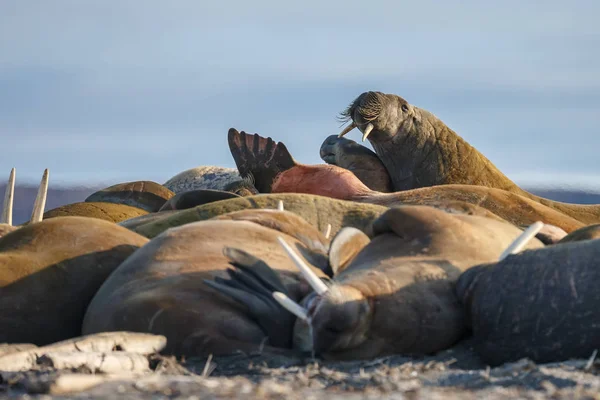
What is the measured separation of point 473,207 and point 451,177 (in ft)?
22.2

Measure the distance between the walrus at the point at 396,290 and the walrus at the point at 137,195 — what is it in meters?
8.39

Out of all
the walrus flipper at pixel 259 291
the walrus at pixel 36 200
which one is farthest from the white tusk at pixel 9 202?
the walrus flipper at pixel 259 291

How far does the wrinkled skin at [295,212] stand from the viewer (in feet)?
23.7

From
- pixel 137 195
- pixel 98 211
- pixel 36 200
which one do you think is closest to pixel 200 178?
pixel 137 195

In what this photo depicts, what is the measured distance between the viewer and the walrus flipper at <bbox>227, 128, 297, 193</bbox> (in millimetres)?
11531

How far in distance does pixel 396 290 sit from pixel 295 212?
2.91m

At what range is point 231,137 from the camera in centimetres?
1191

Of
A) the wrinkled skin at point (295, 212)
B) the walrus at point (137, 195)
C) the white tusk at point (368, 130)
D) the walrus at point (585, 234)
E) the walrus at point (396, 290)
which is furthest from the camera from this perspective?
the white tusk at point (368, 130)

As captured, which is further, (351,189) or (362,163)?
(362,163)

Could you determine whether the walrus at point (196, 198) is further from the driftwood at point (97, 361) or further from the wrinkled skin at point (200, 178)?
the wrinkled skin at point (200, 178)

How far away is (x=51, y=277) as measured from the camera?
5277mm

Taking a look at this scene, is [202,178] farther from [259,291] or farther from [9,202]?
[259,291]

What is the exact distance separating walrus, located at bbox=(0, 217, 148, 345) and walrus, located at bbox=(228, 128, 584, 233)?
214cm

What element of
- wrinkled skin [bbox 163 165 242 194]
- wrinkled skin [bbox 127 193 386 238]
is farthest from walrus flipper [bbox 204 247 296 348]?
wrinkled skin [bbox 163 165 242 194]
